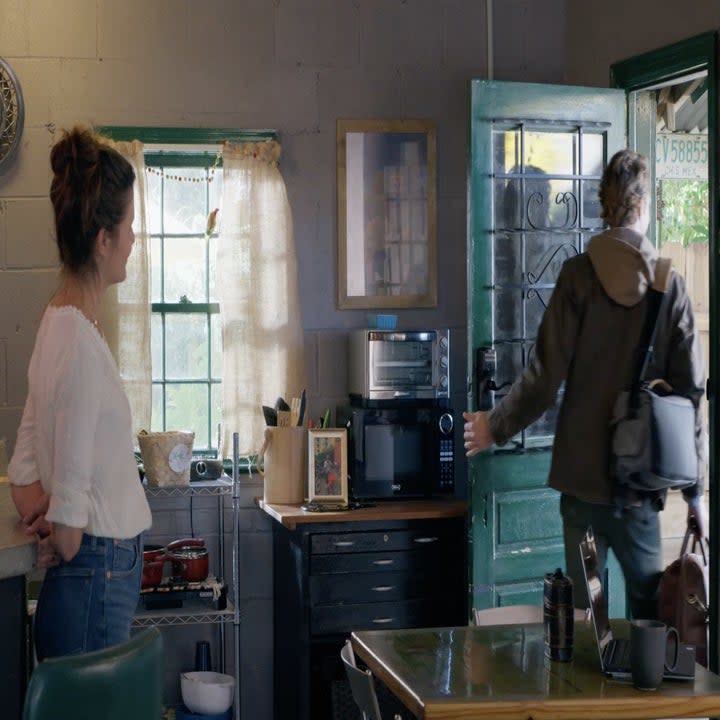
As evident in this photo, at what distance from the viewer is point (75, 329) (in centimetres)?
271

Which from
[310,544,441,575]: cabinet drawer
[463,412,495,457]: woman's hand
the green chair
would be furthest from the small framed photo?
the green chair

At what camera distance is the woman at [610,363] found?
3.78m

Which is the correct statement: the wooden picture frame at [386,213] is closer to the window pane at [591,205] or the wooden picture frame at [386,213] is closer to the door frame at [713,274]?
the window pane at [591,205]

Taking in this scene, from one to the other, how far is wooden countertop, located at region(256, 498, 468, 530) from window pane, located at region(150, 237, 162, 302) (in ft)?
3.14

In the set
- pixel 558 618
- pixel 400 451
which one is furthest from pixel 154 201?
pixel 558 618

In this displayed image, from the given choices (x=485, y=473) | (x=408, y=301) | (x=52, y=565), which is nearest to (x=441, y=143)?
(x=408, y=301)

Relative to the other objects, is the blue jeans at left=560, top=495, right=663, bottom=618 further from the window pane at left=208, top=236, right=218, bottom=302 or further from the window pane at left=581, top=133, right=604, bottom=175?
the window pane at left=208, top=236, right=218, bottom=302

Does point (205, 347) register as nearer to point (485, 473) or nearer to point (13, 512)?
point (485, 473)

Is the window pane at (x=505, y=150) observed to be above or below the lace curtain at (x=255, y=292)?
above

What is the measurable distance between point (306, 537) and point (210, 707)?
29.0 inches

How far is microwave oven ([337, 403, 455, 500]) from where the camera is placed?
16.1 ft

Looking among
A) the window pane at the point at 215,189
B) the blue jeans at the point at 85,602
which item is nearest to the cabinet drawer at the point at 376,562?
the window pane at the point at 215,189

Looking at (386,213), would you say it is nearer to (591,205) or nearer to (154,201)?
(591,205)

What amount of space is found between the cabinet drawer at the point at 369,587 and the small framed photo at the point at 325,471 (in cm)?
30
